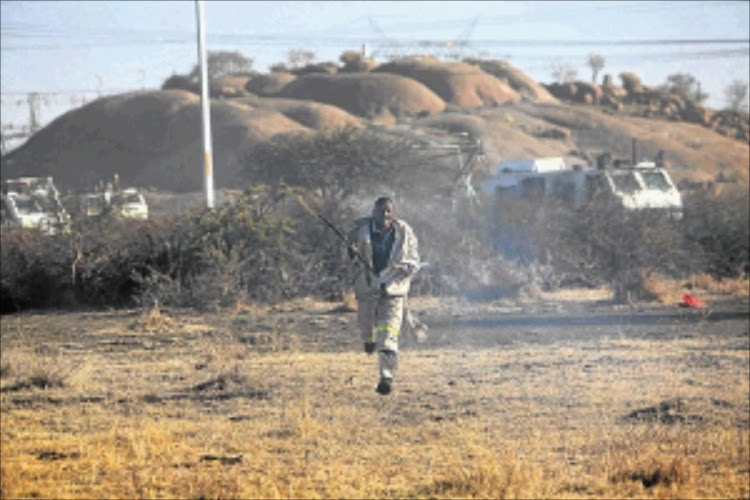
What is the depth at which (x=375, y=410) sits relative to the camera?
1200 centimetres

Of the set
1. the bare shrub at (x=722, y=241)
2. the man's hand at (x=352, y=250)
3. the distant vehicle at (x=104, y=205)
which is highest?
the distant vehicle at (x=104, y=205)

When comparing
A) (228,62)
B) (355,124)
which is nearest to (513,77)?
(228,62)

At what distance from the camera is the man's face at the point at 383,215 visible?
38.1 ft

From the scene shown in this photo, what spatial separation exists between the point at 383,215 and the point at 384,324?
112 cm

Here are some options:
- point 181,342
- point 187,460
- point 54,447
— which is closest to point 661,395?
point 187,460

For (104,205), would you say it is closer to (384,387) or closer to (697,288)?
(697,288)

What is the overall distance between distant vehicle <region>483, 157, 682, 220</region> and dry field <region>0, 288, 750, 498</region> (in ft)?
28.5

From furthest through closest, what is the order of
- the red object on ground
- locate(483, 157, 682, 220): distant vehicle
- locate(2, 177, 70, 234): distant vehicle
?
locate(483, 157, 682, 220): distant vehicle
locate(2, 177, 70, 234): distant vehicle
the red object on ground

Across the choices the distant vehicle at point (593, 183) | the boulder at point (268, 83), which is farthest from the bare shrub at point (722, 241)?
the boulder at point (268, 83)

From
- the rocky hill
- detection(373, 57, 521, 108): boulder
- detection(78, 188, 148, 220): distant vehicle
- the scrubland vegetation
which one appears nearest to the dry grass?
the scrubland vegetation

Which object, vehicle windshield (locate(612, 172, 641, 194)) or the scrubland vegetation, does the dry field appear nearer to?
the scrubland vegetation

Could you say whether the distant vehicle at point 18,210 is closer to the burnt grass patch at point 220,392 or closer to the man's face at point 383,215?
the burnt grass patch at point 220,392

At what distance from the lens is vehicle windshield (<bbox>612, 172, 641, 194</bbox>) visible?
2908 centimetres

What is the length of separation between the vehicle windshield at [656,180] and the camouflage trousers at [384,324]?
62.8ft
